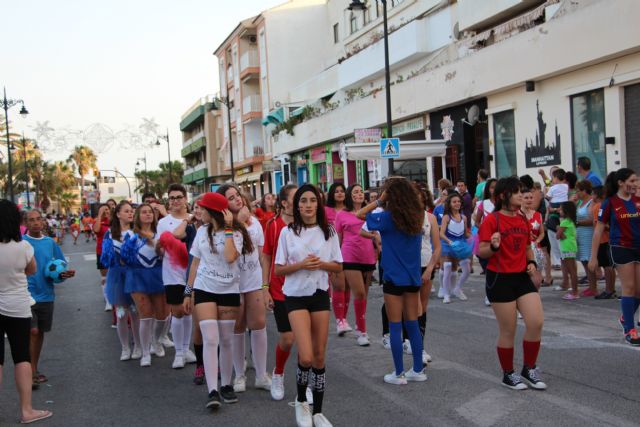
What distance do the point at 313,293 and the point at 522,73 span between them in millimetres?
15807

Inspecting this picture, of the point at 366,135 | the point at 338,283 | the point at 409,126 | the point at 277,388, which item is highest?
the point at 409,126

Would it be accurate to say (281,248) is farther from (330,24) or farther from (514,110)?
(330,24)

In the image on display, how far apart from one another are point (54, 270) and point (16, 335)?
1047 millimetres

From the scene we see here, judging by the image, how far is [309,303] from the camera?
17.9 feet

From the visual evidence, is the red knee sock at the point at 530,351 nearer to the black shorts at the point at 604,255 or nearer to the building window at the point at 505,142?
the black shorts at the point at 604,255

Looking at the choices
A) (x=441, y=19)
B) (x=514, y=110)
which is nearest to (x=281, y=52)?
(x=441, y=19)

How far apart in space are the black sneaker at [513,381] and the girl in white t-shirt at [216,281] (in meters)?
2.29

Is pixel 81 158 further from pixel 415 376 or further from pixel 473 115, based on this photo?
pixel 415 376

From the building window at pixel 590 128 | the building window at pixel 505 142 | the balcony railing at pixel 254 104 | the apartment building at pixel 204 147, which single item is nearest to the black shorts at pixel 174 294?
the building window at pixel 590 128

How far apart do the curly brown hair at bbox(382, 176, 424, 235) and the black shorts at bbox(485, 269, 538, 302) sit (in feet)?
2.63

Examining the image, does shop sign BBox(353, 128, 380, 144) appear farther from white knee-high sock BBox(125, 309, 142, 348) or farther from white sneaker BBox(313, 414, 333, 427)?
white sneaker BBox(313, 414, 333, 427)

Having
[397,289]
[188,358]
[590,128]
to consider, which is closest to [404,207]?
[397,289]

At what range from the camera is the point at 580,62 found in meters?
17.3

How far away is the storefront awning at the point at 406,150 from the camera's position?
69.2 feet
